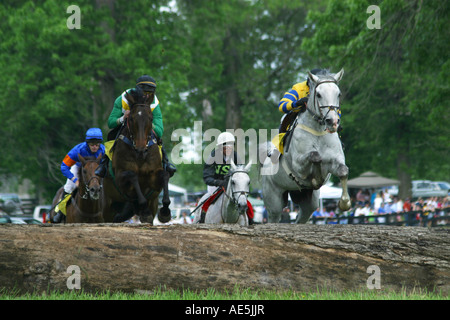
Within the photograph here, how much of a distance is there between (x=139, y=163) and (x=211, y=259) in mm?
3368

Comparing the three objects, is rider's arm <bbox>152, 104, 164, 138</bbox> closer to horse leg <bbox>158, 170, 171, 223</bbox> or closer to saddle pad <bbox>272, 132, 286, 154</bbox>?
horse leg <bbox>158, 170, 171, 223</bbox>

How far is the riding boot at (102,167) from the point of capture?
32.1 feet

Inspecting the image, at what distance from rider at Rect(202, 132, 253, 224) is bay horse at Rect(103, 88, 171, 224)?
61.7 inches

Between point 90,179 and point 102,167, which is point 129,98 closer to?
point 102,167

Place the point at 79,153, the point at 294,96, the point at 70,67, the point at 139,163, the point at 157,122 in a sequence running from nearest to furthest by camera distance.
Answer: the point at 139,163
the point at 157,122
the point at 294,96
the point at 79,153
the point at 70,67

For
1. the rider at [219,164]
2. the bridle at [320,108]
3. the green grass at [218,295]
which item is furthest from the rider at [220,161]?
the green grass at [218,295]

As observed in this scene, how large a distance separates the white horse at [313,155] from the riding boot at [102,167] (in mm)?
2869

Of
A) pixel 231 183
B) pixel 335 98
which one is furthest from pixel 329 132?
pixel 231 183

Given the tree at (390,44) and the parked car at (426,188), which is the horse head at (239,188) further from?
the parked car at (426,188)

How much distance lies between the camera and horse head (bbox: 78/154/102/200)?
10.1 metres

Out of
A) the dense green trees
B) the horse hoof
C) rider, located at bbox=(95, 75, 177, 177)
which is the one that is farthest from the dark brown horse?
the dense green trees

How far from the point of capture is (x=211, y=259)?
6344 mm

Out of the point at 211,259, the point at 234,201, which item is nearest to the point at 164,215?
the point at 234,201

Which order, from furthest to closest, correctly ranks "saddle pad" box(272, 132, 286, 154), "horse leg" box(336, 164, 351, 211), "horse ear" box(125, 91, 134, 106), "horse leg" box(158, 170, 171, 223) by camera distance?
"saddle pad" box(272, 132, 286, 154) → "horse leg" box(158, 170, 171, 223) → "horse ear" box(125, 91, 134, 106) → "horse leg" box(336, 164, 351, 211)
